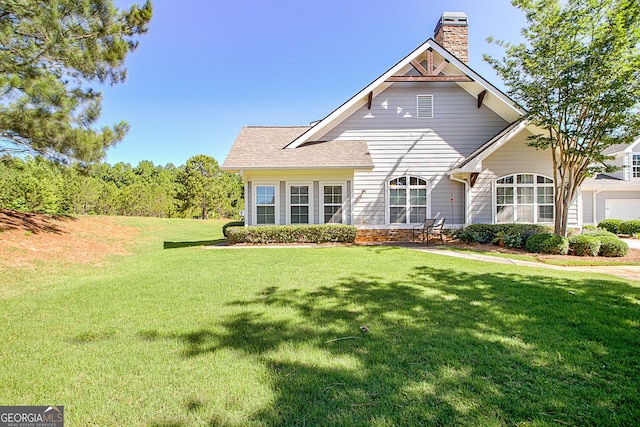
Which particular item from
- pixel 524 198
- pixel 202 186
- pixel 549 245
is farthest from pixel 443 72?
pixel 202 186

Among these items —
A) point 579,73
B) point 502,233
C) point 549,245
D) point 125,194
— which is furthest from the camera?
point 125,194

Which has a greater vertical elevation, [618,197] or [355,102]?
[355,102]

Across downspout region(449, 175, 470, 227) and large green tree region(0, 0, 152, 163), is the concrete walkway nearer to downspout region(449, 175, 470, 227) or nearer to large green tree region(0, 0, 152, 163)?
downspout region(449, 175, 470, 227)

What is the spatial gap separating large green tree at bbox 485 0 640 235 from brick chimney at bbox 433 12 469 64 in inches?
148

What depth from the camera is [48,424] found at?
6.93 ft

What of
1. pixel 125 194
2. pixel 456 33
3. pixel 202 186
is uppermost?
pixel 456 33

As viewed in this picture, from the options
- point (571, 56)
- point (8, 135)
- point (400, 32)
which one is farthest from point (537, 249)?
point (8, 135)

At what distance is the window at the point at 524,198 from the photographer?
39.7ft

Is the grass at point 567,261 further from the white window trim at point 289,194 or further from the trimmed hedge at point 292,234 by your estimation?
the white window trim at point 289,194

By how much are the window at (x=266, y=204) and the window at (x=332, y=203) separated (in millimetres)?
2144

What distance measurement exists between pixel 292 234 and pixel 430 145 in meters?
7.00

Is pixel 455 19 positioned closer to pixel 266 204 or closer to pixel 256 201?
pixel 266 204

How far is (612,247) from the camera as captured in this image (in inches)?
345

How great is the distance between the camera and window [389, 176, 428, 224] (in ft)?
41.5
